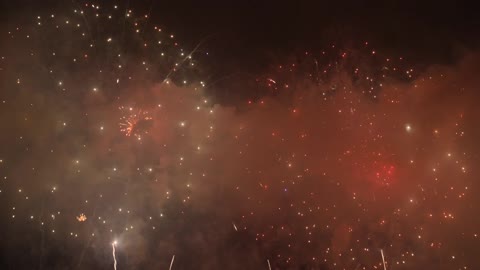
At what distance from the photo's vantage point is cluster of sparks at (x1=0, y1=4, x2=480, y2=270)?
634 cm

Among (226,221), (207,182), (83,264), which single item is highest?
(207,182)

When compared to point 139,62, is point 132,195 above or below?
below

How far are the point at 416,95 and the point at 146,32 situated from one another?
3.99 meters

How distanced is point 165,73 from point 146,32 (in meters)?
0.65

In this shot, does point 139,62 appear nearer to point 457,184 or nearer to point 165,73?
point 165,73

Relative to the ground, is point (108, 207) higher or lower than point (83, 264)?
higher

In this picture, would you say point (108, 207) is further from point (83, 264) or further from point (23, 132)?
point (23, 132)

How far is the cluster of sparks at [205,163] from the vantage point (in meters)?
6.34

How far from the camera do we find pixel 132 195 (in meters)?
6.89

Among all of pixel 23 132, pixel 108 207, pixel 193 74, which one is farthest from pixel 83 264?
pixel 193 74

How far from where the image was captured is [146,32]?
646 cm

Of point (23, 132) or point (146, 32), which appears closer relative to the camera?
point (146, 32)

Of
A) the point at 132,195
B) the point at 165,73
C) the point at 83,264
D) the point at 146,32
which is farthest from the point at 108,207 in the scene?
the point at 146,32

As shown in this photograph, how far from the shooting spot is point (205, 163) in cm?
695
